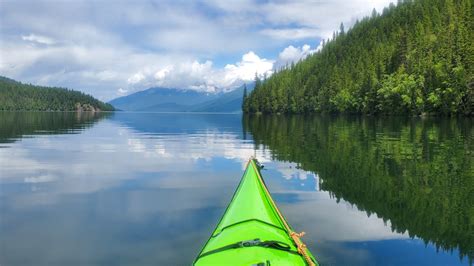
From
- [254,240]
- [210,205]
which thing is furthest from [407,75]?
[254,240]

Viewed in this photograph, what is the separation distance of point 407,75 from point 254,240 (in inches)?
4554

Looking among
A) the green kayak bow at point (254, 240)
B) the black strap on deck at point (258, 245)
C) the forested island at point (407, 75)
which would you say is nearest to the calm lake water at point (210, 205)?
the green kayak bow at point (254, 240)

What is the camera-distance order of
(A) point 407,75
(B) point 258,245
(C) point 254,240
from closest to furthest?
(B) point 258,245 < (C) point 254,240 < (A) point 407,75

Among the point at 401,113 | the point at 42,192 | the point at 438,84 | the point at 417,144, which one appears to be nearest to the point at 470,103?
the point at 438,84

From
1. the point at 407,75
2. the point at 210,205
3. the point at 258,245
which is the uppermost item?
the point at 407,75

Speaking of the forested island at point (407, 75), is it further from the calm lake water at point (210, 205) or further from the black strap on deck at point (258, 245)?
the black strap on deck at point (258, 245)

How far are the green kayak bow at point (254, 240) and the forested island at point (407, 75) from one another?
92483 mm

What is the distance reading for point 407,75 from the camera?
112625 mm

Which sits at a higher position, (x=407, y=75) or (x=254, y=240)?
(x=407, y=75)

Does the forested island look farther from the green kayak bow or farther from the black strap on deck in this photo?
the black strap on deck

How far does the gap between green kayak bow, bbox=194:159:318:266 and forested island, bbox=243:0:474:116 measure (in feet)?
303

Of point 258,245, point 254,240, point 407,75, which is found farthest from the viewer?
point 407,75

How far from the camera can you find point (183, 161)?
30.5 m

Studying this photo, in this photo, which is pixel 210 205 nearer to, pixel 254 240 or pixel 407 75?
pixel 254 240
